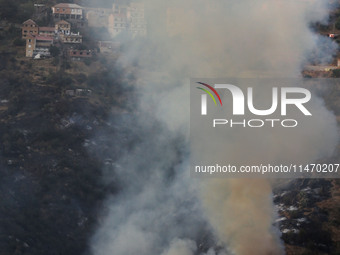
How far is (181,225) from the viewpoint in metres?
67.4

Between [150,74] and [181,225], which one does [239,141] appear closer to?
[181,225]

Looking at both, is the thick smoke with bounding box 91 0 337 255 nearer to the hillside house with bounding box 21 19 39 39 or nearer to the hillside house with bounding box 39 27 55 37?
the hillside house with bounding box 39 27 55 37

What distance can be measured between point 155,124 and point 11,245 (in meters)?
23.3

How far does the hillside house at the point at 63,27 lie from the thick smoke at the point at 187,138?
33.7 feet

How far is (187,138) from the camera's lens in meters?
77.7

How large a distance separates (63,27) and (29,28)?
4575 mm

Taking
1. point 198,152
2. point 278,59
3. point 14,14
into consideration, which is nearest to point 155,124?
point 198,152

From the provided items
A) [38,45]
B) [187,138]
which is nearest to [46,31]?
[38,45]

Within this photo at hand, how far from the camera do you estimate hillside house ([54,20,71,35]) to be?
3787 inches

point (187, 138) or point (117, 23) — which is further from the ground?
point (117, 23)

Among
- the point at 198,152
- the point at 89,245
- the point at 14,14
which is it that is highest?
the point at 14,14

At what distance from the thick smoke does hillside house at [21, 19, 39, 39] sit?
44.6ft
